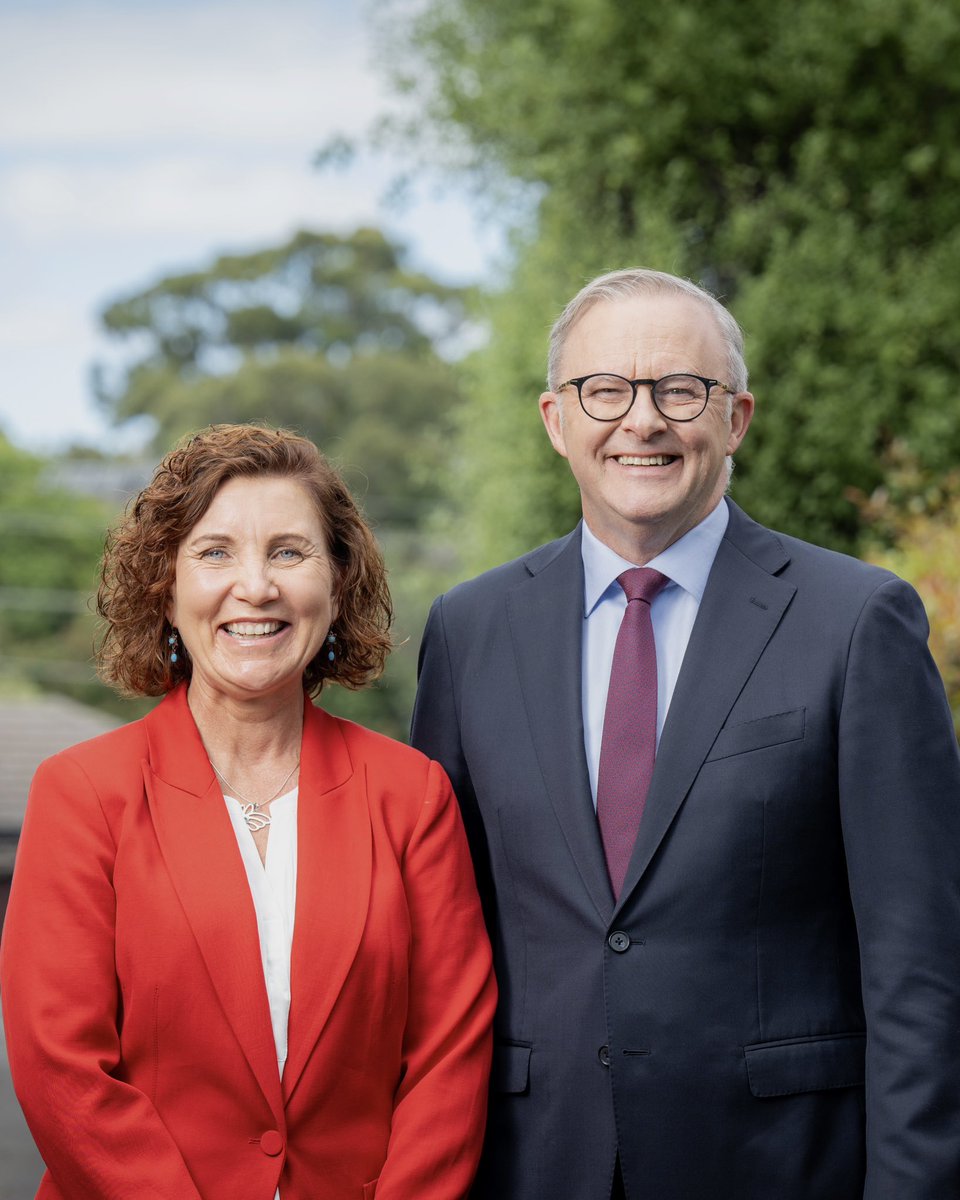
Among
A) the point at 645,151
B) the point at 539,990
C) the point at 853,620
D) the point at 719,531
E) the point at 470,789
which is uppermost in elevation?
the point at 645,151

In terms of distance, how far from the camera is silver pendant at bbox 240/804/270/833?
8.25 ft

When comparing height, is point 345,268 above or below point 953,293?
above

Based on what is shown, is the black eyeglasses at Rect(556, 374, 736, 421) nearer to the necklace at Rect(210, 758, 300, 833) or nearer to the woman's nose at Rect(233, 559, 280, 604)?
the woman's nose at Rect(233, 559, 280, 604)

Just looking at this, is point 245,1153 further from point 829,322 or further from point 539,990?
point 829,322

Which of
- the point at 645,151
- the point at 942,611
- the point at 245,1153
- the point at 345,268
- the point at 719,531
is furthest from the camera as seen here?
the point at 345,268

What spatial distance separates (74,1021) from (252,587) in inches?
29.1

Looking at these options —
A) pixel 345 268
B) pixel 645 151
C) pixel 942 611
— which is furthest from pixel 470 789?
pixel 345 268

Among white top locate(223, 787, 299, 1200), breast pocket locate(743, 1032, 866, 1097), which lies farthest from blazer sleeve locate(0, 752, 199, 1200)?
breast pocket locate(743, 1032, 866, 1097)

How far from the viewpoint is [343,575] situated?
8.86ft

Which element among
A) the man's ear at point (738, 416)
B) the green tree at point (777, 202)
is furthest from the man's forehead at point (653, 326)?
the green tree at point (777, 202)

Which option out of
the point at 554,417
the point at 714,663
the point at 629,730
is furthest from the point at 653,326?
the point at 629,730

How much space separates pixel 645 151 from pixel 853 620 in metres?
7.49

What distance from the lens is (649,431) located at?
2.54 m

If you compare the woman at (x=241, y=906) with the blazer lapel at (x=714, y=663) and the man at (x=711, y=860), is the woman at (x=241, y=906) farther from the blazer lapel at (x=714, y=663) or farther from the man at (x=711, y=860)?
the blazer lapel at (x=714, y=663)
